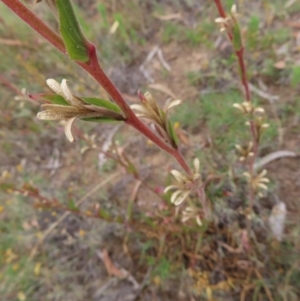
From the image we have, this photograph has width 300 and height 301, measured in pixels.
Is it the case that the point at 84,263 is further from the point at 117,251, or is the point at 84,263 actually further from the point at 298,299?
the point at 298,299

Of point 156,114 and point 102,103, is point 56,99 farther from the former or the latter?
point 156,114

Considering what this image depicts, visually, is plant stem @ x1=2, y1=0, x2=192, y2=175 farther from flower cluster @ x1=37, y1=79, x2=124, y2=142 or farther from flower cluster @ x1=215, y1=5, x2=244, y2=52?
flower cluster @ x1=215, y1=5, x2=244, y2=52

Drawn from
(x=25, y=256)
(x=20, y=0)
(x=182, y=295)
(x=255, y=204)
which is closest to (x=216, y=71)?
(x=255, y=204)

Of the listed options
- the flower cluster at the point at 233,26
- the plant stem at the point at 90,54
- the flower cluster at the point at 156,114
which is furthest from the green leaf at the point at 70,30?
the flower cluster at the point at 233,26

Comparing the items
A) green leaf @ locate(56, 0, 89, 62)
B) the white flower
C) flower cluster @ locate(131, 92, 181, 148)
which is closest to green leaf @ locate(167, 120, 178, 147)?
flower cluster @ locate(131, 92, 181, 148)

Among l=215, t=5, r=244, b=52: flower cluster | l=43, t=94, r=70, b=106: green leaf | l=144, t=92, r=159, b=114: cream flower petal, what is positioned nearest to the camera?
l=43, t=94, r=70, b=106: green leaf

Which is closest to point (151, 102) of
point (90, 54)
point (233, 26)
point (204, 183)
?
point (90, 54)
